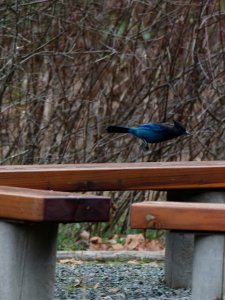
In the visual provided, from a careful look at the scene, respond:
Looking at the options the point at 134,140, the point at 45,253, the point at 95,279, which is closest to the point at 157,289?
the point at 95,279

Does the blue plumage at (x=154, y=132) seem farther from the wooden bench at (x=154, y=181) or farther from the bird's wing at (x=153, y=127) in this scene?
the wooden bench at (x=154, y=181)

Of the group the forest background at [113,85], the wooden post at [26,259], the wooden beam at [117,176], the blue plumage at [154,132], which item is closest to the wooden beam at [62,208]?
the wooden post at [26,259]

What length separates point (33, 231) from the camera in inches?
153

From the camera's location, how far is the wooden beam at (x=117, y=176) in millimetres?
4730

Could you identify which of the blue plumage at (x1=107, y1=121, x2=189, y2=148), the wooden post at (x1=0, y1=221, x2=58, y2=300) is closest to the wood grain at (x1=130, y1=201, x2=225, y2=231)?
the wooden post at (x1=0, y1=221, x2=58, y2=300)

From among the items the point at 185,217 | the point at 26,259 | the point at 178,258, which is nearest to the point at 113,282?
the point at 178,258

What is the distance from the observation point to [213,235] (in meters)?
3.78

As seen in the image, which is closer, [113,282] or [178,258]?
[178,258]

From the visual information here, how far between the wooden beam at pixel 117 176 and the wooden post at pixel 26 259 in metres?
0.79

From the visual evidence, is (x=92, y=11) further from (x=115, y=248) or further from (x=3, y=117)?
(x=115, y=248)

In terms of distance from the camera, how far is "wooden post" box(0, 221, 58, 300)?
152 inches

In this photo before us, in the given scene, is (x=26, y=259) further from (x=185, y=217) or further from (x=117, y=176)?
(x=117, y=176)

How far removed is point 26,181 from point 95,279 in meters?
1.36

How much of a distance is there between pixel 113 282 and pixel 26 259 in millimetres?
2020
